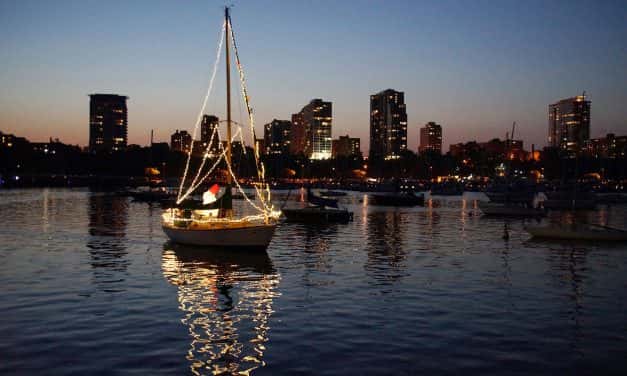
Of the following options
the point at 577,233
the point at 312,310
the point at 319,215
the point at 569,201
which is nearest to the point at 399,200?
the point at 569,201

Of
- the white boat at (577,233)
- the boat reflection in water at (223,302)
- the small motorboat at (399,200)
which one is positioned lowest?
the boat reflection in water at (223,302)

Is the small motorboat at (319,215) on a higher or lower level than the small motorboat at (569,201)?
lower

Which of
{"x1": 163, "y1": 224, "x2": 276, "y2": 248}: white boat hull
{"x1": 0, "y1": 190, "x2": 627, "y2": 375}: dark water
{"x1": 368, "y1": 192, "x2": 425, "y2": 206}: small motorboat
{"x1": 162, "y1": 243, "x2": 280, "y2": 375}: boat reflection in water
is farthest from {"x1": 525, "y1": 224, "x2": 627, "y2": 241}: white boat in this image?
{"x1": 368, "y1": 192, "x2": 425, "y2": 206}: small motorboat

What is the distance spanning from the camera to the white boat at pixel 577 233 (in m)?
46.1

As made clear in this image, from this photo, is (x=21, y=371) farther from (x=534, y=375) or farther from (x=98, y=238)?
(x=98, y=238)

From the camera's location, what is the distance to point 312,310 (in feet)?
72.8

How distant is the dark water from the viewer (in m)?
16.3

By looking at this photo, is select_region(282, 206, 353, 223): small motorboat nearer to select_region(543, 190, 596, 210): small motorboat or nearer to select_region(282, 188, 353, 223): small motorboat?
select_region(282, 188, 353, 223): small motorboat

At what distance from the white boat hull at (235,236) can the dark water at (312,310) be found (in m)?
0.93

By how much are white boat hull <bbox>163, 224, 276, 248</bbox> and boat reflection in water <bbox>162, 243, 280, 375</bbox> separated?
2.24 feet

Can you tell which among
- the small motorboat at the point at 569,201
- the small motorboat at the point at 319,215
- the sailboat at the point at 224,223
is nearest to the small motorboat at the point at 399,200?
the small motorboat at the point at 569,201

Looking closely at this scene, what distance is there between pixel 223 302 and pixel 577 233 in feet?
112

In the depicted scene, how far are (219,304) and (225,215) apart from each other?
15.1 m

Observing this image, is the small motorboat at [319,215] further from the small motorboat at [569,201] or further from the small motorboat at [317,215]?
the small motorboat at [569,201]
